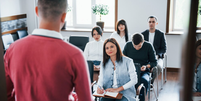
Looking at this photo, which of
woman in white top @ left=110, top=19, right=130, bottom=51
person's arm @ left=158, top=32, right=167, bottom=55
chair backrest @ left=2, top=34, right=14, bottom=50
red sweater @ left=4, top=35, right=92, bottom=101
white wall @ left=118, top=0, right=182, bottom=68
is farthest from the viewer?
white wall @ left=118, top=0, right=182, bottom=68

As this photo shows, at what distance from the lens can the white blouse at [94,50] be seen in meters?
4.48

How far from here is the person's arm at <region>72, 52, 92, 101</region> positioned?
Result: 3.10ft

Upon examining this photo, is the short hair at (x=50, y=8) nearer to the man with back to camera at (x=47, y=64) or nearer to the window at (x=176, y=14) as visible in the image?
the man with back to camera at (x=47, y=64)

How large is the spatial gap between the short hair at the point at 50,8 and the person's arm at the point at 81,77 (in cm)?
22

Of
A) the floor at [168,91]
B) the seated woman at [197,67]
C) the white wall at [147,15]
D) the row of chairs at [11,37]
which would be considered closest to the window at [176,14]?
the white wall at [147,15]

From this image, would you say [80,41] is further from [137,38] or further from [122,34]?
[137,38]

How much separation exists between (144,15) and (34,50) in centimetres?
500

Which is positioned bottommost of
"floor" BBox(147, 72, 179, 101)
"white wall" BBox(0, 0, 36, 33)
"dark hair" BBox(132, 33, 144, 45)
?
"floor" BBox(147, 72, 179, 101)

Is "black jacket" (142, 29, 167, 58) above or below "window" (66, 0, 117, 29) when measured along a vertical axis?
below

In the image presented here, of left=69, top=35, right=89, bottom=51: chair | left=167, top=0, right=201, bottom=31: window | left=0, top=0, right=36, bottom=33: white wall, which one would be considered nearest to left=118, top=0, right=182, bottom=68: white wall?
left=167, top=0, right=201, bottom=31: window

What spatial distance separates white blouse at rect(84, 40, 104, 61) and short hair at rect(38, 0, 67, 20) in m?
3.47

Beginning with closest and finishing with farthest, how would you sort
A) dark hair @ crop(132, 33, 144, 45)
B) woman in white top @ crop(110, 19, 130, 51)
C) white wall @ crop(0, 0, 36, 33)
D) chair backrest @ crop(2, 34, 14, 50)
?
dark hair @ crop(132, 33, 144, 45) < woman in white top @ crop(110, 19, 130, 51) < chair backrest @ crop(2, 34, 14, 50) < white wall @ crop(0, 0, 36, 33)

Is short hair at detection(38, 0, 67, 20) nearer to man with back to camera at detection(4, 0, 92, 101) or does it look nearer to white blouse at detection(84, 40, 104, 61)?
man with back to camera at detection(4, 0, 92, 101)

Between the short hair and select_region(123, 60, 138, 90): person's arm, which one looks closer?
the short hair
